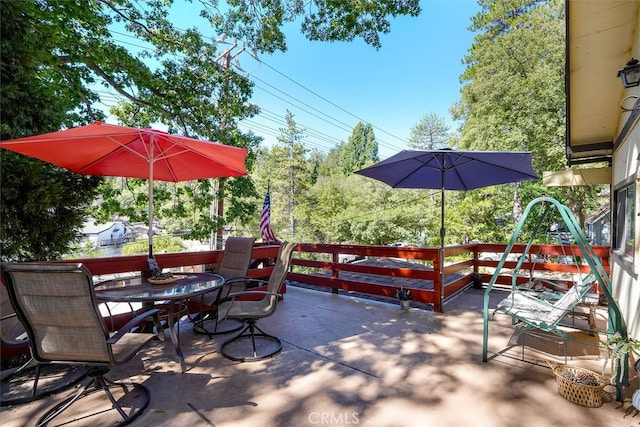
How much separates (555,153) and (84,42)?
12989mm

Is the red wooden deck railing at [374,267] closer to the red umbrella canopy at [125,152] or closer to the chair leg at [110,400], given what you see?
the red umbrella canopy at [125,152]

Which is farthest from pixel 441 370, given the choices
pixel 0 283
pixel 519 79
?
pixel 519 79

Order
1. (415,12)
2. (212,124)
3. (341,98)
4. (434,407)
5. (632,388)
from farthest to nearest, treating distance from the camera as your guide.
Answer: (341,98)
(212,124)
(415,12)
(632,388)
(434,407)

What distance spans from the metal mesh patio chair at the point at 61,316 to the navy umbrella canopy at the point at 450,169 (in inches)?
133

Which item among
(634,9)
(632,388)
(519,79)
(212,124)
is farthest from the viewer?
(519,79)

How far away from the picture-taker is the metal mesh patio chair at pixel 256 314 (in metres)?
2.87

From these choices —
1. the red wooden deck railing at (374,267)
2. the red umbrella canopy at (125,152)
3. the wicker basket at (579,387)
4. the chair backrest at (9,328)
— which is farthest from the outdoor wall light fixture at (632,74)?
the chair backrest at (9,328)

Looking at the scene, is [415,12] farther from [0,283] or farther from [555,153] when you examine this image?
[555,153]

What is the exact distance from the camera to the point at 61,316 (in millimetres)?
1812

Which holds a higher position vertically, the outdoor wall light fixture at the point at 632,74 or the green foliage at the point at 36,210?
the outdoor wall light fixture at the point at 632,74

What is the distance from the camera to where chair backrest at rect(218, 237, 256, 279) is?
12.9 ft

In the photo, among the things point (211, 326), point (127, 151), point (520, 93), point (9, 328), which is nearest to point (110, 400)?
point (9, 328)

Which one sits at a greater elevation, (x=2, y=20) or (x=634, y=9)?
(x=634, y=9)

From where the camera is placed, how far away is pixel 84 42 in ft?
16.1
